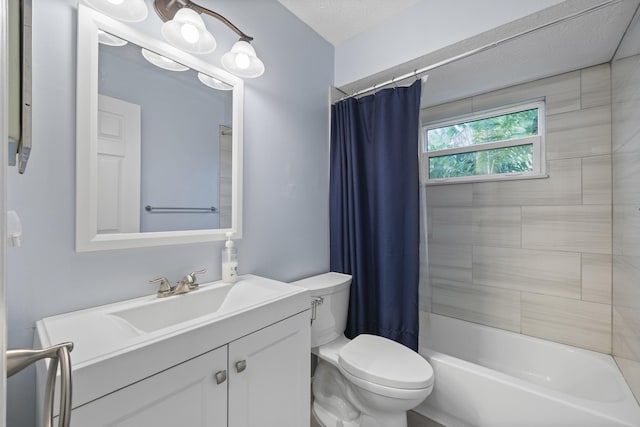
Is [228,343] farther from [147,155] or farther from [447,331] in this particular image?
[447,331]

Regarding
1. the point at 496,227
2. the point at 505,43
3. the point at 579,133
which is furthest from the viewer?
the point at 496,227

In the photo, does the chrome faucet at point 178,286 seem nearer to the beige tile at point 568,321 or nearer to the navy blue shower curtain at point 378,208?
the navy blue shower curtain at point 378,208

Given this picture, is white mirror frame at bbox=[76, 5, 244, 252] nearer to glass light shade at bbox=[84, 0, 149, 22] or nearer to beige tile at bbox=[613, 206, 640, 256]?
glass light shade at bbox=[84, 0, 149, 22]

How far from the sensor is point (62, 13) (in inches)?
35.9

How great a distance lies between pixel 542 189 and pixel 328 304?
5.29 ft

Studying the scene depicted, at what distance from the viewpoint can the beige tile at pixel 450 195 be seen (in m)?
2.11

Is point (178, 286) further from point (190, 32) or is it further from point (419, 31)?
point (419, 31)

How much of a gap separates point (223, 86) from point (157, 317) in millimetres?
1082

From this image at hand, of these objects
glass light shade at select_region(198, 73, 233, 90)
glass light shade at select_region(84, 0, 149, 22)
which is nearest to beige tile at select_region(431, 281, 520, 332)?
glass light shade at select_region(198, 73, 233, 90)

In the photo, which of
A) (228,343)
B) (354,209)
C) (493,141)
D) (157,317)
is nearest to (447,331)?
(354,209)

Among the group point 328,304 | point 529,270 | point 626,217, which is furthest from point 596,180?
point 328,304

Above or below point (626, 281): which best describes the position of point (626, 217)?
above

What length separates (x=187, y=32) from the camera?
3.68 ft

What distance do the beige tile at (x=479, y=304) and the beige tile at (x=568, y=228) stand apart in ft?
1.34
